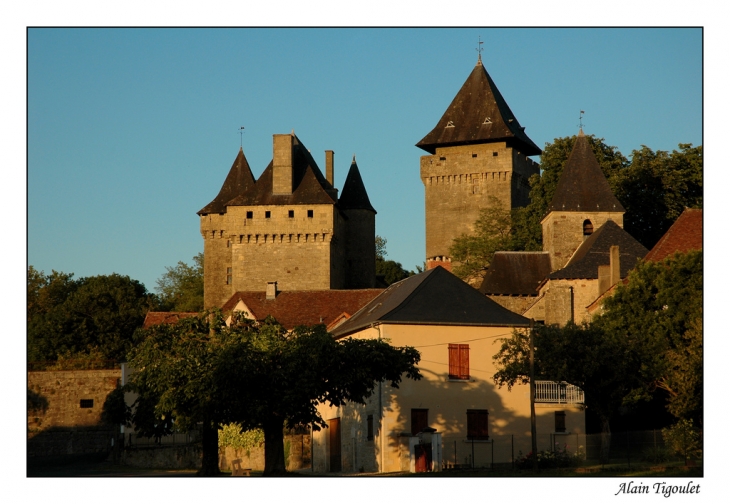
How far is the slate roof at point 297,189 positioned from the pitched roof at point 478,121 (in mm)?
9399

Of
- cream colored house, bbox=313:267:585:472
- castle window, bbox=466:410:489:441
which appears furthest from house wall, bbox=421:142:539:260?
castle window, bbox=466:410:489:441

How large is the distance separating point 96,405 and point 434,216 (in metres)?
33.2

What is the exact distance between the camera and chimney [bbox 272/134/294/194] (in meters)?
76.2

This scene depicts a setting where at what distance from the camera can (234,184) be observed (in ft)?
271

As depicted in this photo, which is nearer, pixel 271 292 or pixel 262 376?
pixel 262 376

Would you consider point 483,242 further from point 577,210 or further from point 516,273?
point 577,210

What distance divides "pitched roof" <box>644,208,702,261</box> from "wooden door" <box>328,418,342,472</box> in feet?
44.3

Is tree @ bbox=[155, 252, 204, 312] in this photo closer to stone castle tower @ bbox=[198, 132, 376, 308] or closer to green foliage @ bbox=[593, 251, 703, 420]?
stone castle tower @ bbox=[198, 132, 376, 308]

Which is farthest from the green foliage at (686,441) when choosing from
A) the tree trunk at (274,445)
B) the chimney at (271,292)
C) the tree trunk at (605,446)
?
the chimney at (271,292)

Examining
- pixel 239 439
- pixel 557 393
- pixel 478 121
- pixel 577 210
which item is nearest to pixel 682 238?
pixel 557 393

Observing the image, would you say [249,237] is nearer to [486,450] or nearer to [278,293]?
[278,293]
